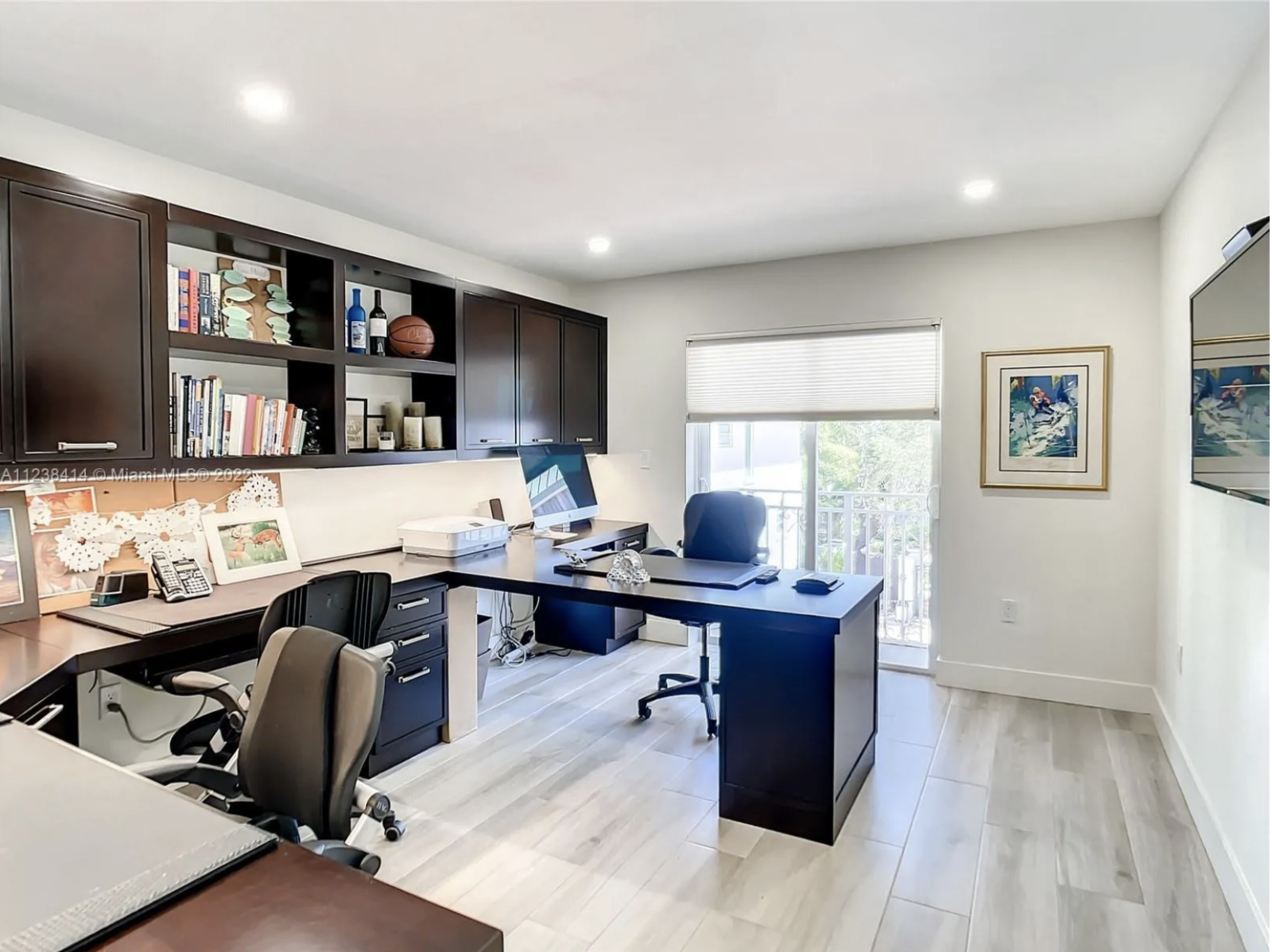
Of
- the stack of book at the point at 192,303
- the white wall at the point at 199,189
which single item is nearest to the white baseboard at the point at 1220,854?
the stack of book at the point at 192,303

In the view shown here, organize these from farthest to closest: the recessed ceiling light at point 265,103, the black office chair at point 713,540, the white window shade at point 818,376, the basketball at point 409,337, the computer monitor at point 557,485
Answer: the white window shade at point 818,376, the computer monitor at point 557,485, the black office chair at point 713,540, the basketball at point 409,337, the recessed ceiling light at point 265,103

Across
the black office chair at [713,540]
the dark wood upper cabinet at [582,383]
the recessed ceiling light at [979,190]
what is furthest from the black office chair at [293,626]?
the recessed ceiling light at [979,190]

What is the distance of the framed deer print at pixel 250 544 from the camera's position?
9.80ft

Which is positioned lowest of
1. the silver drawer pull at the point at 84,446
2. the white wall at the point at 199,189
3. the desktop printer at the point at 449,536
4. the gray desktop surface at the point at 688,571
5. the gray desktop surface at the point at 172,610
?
the gray desktop surface at the point at 172,610

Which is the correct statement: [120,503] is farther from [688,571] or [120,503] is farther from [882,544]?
[882,544]

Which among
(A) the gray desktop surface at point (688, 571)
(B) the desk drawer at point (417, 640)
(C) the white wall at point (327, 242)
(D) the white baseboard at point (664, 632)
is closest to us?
(C) the white wall at point (327, 242)

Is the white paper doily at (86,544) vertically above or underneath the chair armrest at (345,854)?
above

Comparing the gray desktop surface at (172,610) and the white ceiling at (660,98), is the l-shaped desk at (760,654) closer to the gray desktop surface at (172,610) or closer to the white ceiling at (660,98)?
the gray desktop surface at (172,610)

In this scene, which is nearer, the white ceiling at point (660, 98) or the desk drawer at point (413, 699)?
the white ceiling at point (660, 98)

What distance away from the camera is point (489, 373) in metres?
4.02

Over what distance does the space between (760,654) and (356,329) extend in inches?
90.4

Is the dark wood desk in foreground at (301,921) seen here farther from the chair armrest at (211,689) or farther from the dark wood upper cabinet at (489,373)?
the dark wood upper cabinet at (489,373)

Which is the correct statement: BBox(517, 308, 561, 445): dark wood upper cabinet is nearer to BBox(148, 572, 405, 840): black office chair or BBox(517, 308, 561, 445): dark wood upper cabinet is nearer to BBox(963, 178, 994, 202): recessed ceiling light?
BBox(148, 572, 405, 840): black office chair

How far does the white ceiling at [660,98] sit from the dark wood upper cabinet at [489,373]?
590 millimetres
